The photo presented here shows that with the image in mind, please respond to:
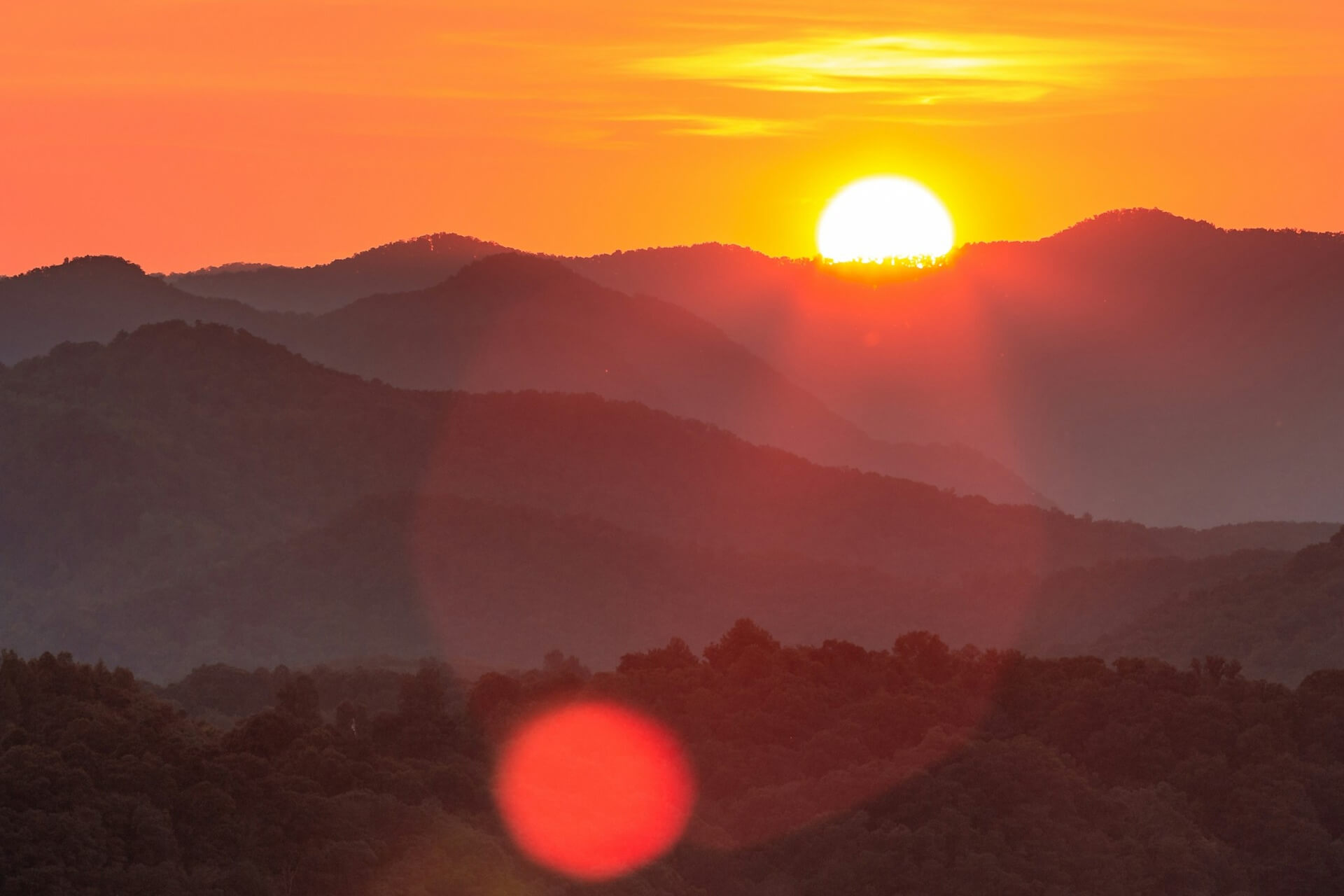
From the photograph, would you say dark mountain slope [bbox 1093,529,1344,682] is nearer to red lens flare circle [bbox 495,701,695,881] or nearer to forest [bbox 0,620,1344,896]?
forest [bbox 0,620,1344,896]

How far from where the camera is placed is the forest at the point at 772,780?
223ft

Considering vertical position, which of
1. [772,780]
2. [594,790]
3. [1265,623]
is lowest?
[594,790]

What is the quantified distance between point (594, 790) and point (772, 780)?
9.54 meters

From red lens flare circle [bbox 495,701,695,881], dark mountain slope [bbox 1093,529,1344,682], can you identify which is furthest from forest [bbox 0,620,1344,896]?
dark mountain slope [bbox 1093,529,1344,682]

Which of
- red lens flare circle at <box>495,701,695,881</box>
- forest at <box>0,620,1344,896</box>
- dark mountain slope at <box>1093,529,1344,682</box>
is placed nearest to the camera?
forest at <box>0,620,1344,896</box>

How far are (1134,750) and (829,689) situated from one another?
13441 mm

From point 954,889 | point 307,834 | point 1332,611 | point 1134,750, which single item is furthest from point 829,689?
point 1332,611

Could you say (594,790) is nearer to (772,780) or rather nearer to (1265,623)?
(772,780)

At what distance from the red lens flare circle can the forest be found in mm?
892

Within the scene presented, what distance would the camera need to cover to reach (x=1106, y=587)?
200 m

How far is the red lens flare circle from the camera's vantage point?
74000 millimetres

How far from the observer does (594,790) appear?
80.1 metres

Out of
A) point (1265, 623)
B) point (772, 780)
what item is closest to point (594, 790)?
point (772, 780)

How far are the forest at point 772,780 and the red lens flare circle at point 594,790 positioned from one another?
89 cm
